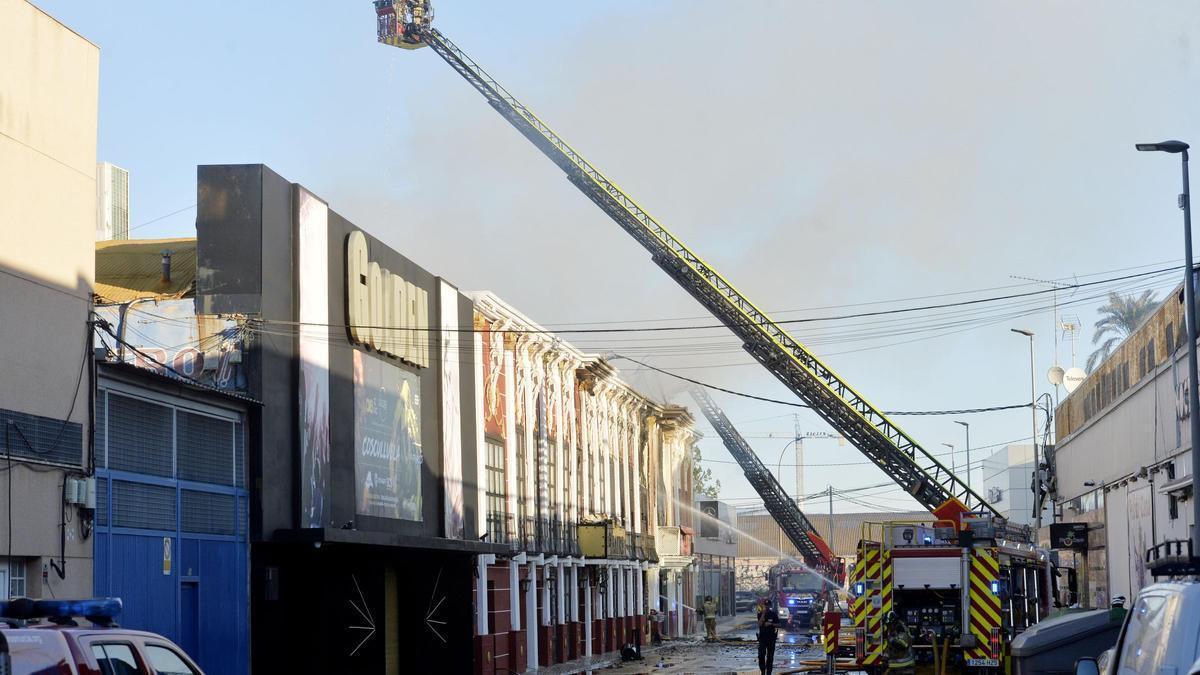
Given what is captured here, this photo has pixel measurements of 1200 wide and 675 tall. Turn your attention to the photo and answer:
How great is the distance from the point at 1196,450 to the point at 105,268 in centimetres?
2005

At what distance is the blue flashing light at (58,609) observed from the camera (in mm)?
8648

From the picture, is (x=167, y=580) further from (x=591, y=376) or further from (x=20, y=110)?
(x=591, y=376)

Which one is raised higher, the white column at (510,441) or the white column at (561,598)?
the white column at (510,441)

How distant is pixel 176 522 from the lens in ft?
68.4

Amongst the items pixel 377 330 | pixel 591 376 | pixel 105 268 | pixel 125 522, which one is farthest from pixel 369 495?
pixel 591 376

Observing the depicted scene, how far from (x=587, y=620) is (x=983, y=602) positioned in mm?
24726

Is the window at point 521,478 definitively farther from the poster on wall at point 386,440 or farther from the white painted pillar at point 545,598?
the poster on wall at point 386,440

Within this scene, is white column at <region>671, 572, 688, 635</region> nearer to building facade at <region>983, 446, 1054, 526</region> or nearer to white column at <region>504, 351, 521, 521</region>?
building facade at <region>983, 446, 1054, 526</region>

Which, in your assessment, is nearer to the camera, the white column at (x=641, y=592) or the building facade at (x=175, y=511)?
the building facade at (x=175, y=511)

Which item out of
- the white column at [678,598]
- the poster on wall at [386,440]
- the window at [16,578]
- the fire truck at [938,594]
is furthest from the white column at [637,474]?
the window at [16,578]

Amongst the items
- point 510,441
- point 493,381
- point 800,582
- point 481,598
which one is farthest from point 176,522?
point 800,582

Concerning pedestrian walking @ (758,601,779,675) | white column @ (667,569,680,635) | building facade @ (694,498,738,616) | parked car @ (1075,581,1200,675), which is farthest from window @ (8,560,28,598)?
building facade @ (694,498,738,616)

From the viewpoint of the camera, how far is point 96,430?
61.6ft

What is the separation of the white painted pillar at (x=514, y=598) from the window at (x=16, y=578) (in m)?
20.6
